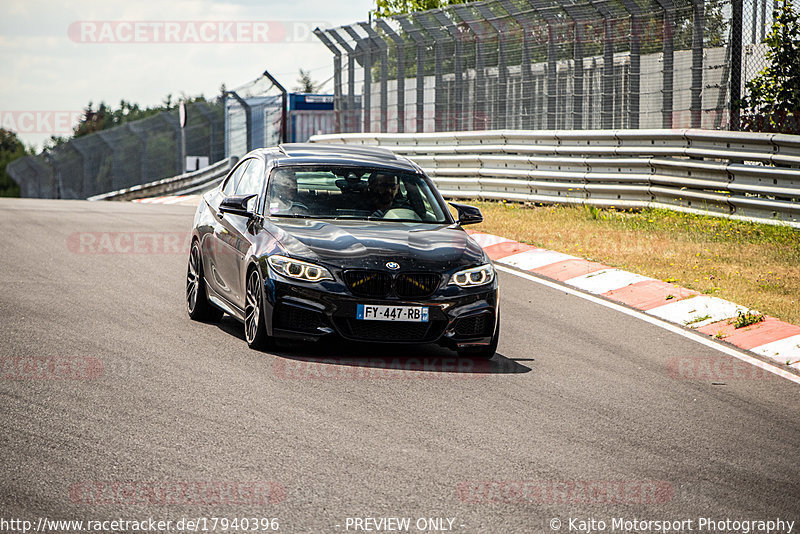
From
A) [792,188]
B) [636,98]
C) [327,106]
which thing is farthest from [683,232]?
[327,106]

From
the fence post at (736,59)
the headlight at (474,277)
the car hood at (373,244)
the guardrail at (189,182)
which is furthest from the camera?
the guardrail at (189,182)

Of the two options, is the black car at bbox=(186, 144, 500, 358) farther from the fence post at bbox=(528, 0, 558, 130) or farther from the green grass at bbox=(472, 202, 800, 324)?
the fence post at bbox=(528, 0, 558, 130)

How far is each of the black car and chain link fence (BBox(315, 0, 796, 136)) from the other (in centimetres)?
784

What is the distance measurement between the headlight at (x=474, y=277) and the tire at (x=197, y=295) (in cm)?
245

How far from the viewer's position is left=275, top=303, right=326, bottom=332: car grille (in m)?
7.47

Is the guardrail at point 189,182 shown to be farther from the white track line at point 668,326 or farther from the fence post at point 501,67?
the white track line at point 668,326

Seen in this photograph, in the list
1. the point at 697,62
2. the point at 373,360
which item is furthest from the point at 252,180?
the point at 697,62

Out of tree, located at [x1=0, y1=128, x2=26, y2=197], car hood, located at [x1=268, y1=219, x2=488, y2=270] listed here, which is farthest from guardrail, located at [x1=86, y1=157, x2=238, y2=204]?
tree, located at [x1=0, y1=128, x2=26, y2=197]

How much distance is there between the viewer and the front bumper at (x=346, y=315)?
7457 millimetres

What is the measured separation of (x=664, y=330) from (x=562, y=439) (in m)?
3.91

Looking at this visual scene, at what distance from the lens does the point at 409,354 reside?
8008 millimetres

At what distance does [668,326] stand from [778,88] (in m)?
6.69

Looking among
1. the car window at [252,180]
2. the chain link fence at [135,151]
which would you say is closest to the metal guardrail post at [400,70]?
the chain link fence at [135,151]

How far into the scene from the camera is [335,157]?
9117 mm
